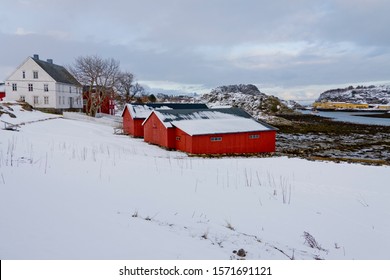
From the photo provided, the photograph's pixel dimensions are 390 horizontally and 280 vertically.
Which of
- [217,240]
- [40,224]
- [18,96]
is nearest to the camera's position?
[40,224]

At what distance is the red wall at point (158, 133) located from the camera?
101 ft

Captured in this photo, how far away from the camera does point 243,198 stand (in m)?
9.73

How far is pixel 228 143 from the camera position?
29.5 meters

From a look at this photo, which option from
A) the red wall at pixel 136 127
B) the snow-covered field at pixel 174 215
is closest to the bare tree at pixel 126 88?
the red wall at pixel 136 127

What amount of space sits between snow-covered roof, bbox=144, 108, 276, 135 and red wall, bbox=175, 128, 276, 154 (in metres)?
0.52

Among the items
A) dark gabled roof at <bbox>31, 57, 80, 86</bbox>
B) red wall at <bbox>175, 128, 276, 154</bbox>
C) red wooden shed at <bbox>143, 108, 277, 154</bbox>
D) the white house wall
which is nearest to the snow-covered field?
red wall at <bbox>175, 128, 276, 154</bbox>

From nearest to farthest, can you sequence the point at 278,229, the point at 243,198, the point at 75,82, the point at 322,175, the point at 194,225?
1. the point at 194,225
2. the point at 278,229
3. the point at 243,198
4. the point at 322,175
5. the point at 75,82

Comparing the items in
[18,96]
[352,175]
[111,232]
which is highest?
[18,96]

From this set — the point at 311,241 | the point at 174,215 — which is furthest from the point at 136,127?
the point at 311,241

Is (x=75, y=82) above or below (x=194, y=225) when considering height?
above

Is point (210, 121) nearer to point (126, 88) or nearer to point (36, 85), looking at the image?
point (36, 85)

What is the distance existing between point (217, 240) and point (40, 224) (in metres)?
3.35

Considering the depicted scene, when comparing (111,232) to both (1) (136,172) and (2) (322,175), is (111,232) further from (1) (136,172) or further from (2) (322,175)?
(2) (322,175)

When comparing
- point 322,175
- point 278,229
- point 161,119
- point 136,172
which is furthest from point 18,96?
point 278,229
